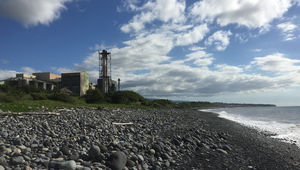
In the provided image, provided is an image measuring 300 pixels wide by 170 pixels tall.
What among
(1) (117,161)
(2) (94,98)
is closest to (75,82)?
(2) (94,98)

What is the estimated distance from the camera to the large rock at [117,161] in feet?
14.0

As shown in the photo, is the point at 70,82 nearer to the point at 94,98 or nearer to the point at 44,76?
the point at 44,76

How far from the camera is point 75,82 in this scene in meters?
64.5

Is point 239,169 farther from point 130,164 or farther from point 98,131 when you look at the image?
point 98,131

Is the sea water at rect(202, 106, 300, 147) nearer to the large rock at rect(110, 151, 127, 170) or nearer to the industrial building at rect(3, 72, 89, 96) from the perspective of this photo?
the large rock at rect(110, 151, 127, 170)

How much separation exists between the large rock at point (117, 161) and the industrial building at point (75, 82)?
62327 mm

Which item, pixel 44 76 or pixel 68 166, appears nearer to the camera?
pixel 68 166

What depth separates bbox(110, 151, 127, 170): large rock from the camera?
428 centimetres

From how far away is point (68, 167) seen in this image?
373 cm

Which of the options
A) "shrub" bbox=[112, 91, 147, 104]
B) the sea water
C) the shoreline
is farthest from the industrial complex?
the shoreline

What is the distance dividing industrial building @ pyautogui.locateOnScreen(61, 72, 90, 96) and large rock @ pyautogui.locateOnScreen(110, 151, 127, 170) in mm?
62327

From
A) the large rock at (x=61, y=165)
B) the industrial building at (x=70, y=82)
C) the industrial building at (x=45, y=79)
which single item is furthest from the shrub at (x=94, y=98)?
the industrial building at (x=45, y=79)

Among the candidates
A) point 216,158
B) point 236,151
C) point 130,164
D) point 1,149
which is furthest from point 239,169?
point 1,149

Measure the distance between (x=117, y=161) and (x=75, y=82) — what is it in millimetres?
64700
